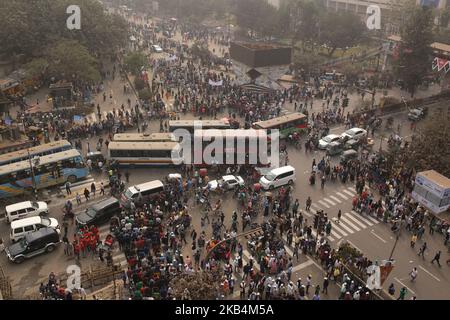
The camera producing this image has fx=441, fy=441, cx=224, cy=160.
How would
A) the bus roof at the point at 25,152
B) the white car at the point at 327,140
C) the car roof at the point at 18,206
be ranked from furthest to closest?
the white car at the point at 327,140
the bus roof at the point at 25,152
the car roof at the point at 18,206

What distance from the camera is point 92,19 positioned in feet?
209

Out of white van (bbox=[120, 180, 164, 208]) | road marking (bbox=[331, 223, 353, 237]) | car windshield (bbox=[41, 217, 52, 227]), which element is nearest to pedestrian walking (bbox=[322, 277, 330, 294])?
road marking (bbox=[331, 223, 353, 237])

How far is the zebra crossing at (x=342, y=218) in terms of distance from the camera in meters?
28.9

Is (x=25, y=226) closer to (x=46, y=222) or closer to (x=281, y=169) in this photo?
(x=46, y=222)

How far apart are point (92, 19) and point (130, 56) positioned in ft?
36.3

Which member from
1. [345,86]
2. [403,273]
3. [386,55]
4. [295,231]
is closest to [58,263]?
[295,231]

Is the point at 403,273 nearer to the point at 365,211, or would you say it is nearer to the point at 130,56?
the point at 365,211

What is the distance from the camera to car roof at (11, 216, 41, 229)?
26.2m

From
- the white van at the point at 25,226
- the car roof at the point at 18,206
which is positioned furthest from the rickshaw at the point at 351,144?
the car roof at the point at 18,206

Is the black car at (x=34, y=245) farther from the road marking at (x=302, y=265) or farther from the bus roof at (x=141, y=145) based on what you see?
the road marking at (x=302, y=265)

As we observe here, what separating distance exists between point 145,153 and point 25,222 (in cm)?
1146

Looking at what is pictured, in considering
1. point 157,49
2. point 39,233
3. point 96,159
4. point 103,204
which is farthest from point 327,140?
point 157,49

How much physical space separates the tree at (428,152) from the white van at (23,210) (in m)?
26.4

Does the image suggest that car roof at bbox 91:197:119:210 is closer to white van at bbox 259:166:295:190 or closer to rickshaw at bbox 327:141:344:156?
white van at bbox 259:166:295:190
